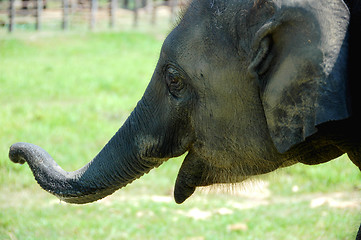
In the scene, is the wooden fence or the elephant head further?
the wooden fence

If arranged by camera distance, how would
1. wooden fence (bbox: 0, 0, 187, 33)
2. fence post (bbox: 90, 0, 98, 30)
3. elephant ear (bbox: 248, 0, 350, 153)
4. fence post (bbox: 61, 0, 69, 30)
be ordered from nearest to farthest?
elephant ear (bbox: 248, 0, 350, 153)
wooden fence (bbox: 0, 0, 187, 33)
fence post (bbox: 61, 0, 69, 30)
fence post (bbox: 90, 0, 98, 30)

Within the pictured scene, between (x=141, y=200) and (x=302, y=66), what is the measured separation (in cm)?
383

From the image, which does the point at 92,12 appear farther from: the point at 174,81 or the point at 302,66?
the point at 302,66

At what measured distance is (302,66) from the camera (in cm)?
198

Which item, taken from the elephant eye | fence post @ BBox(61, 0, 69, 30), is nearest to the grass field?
the elephant eye

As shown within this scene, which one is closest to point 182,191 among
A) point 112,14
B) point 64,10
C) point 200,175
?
point 200,175

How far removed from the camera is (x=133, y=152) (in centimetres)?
254

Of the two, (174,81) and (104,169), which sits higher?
(174,81)

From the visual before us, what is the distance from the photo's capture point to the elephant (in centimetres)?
196

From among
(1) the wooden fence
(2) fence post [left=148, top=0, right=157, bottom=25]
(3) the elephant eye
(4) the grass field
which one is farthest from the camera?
(2) fence post [left=148, top=0, right=157, bottom=25]

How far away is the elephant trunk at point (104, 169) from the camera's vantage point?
2.55 m

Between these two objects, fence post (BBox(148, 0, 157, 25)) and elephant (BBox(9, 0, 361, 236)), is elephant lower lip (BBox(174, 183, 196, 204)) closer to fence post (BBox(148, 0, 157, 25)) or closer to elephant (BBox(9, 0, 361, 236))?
elephant (BBox(9, 0, 361, 236))

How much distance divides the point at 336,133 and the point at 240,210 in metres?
3.41

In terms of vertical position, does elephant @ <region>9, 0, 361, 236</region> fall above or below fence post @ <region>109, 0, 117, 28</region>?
above
